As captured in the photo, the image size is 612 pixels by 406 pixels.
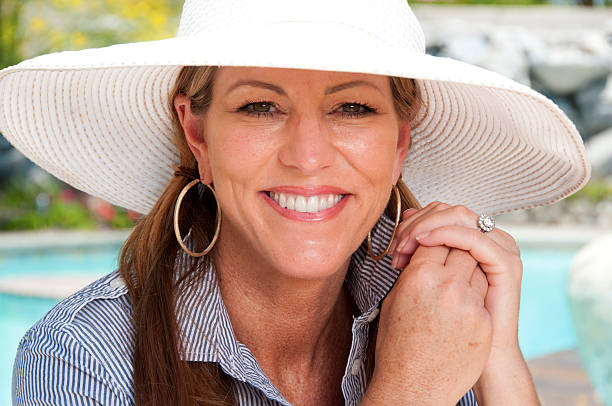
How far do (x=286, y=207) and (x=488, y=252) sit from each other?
572 mm

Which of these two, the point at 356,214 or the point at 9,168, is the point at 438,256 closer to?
the point at 356,214

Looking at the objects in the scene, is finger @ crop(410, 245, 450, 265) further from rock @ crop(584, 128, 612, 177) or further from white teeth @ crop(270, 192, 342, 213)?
rock @ crop(584, 128, 612, 177)

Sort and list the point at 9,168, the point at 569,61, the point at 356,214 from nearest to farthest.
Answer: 1. the point at 356,214
2. the point at 9,168
3. the point at 569,61

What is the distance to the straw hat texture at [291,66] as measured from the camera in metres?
1.72

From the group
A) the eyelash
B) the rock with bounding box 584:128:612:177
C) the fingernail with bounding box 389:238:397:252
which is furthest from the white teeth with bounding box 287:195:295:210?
the rock with bounding box 584:128:612:177

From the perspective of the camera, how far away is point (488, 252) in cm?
208

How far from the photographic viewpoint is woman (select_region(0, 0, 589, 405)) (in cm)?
182

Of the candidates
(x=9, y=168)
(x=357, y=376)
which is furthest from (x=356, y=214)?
(x=9, y=168)

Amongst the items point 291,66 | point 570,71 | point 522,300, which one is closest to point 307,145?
point 291,66

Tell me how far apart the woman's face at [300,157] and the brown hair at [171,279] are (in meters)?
0.13

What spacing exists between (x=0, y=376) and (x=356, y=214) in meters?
5.01

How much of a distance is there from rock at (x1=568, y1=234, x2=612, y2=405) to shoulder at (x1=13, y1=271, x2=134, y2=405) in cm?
331

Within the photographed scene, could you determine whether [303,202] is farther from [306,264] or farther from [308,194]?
[306,264]

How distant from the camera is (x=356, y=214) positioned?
2.03 m
